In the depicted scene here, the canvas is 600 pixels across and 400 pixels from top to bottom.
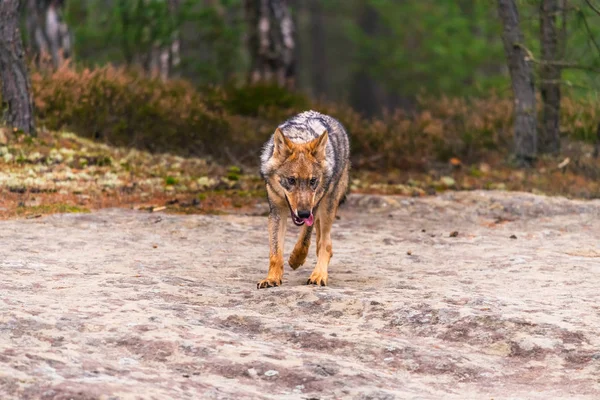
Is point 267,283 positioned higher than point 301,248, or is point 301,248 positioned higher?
point 301,248

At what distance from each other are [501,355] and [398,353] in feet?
2.69

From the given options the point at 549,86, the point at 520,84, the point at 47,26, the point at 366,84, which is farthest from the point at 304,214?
the point at 366,84

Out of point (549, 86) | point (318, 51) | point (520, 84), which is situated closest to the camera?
point (520, 84)

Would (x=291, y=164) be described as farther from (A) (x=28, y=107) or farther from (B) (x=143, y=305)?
(A) (x=28, y=107)

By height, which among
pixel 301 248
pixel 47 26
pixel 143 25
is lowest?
pixel 301 248

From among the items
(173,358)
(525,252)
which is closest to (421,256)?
(525,252)

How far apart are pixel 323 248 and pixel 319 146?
3.49 feet

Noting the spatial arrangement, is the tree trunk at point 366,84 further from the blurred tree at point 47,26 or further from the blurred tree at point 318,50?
the blurred tree at point 47,26

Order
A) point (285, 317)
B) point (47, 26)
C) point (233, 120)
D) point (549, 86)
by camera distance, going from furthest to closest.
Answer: point (47, 26) → point (233, 120) → point (549, 86) → point (285, 317)

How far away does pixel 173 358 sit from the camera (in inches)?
242

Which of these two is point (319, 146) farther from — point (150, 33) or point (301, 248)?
point (150, 33)

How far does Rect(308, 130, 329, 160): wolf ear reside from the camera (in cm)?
858

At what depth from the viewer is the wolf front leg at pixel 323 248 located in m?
8.74

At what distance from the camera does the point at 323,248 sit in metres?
9.02
